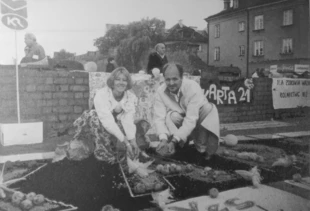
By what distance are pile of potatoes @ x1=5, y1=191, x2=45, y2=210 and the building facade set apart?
2.18 metres

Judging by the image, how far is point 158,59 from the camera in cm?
345

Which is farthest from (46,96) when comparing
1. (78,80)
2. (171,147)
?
(171,147)

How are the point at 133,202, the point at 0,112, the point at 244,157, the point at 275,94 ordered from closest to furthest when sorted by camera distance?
the point at 0,112 < the point at 133,202 < the point at 244,157 < the point at 275,94

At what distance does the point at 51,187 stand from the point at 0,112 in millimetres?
748

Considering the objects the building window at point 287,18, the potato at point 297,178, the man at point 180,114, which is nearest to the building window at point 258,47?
the building window at point 287,18

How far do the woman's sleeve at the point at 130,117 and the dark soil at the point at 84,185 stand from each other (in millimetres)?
366

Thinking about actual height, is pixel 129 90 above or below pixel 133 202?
above

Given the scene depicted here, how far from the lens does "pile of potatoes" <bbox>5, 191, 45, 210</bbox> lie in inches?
114

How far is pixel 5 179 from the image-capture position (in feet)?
9.86

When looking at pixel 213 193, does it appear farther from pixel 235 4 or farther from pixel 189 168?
pixel 235 4

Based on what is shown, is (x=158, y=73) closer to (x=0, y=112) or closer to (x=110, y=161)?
(x=110, y=161)

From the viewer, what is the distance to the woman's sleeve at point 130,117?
3.41 metres

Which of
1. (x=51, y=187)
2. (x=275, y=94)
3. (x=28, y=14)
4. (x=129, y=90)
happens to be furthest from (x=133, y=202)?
(x=275, y=94)

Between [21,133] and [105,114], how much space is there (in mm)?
740
